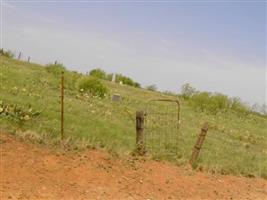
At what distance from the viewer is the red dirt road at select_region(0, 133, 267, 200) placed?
7.07 m

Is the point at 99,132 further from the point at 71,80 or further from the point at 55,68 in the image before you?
the point at 55,68

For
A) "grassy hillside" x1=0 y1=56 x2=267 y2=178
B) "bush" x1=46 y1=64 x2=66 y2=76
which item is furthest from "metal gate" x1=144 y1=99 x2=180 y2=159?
"bush" x1=46 y1=64 x2=66 y2=76

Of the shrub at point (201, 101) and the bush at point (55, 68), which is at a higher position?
the bush at point (55, 68)

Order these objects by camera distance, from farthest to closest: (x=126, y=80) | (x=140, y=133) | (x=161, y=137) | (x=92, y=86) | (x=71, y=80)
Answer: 1. (x=126, y=80)
2. (x=71, y=80)
3. (x=92, y=86)
4. (x=161, y=137)
5. (x=140, y=133)

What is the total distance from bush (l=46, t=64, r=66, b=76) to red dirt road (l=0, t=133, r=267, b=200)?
62.1ft

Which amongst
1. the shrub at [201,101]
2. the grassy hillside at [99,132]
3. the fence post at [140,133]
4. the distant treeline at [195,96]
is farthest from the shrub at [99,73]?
the fence post at [140,133]

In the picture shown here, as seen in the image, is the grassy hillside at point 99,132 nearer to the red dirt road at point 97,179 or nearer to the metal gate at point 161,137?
the metal gate at point 161,137

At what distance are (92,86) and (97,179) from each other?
633 inches

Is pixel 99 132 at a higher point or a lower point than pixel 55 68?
lower

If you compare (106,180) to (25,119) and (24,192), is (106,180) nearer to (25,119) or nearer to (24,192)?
(24,192)

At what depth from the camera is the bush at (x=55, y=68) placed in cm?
2768

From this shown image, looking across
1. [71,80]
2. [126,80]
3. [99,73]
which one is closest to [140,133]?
[71,80]

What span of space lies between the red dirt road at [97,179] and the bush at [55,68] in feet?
62.1

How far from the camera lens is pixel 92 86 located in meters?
23.7
